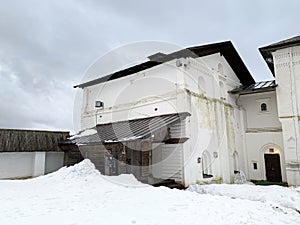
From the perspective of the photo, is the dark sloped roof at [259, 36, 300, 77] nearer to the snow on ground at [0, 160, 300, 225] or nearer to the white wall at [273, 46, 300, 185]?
the white wall at [273, 46, 300, 185]

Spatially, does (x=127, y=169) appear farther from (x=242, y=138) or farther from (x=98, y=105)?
(x=242, y=138)

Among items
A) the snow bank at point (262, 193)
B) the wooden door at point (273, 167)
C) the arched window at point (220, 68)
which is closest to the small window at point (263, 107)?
the wooden door at point (273, 167)

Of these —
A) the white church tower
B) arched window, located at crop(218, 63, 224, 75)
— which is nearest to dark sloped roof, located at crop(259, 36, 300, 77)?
the white church tower

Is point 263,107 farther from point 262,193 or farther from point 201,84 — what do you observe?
point 262,193

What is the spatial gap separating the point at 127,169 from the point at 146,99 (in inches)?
199

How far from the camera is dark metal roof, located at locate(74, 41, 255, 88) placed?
1257 centimetres

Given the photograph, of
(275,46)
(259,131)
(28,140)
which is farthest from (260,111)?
(28,140)

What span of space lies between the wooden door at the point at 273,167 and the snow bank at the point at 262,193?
18.7ft

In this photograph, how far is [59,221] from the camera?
4859 mm

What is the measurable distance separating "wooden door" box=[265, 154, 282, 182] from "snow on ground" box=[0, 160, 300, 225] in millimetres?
6489

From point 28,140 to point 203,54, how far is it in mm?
11694

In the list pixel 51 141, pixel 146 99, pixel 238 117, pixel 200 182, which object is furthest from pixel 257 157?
pixel 51 141

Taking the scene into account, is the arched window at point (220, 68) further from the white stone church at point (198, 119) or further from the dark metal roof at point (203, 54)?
the dark metal roof at point (203, 54)

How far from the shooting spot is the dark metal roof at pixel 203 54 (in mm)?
12570
